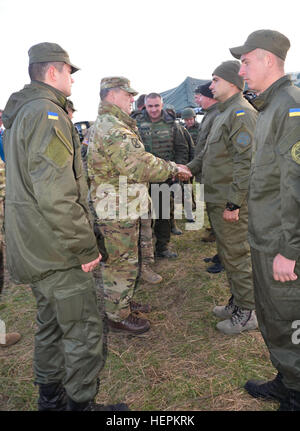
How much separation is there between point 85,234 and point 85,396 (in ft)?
3.72

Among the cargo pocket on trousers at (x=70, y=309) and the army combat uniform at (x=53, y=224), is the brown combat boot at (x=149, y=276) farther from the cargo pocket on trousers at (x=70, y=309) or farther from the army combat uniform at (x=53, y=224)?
the cargo pocket on trousers at (x=70, y=309)

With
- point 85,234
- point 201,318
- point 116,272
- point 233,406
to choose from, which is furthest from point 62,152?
point 201,318

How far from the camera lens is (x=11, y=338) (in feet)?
12.2

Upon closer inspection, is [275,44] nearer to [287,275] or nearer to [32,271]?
[287,275]

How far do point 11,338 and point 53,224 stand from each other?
8.17 ft

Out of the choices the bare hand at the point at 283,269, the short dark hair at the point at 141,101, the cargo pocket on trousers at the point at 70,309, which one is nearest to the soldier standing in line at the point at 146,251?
the cargo pocket on trousers at the point at 70,309

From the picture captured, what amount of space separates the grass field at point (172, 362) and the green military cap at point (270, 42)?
274cm

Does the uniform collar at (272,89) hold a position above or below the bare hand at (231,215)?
above

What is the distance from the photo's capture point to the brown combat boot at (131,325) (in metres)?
3.69

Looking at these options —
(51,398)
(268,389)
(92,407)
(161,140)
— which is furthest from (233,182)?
(161,140)

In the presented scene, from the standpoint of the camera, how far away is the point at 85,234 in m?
2.05

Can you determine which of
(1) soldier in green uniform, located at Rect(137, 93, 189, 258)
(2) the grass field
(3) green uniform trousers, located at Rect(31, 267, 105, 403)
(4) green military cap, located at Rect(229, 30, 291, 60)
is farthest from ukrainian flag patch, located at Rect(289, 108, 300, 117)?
(1) soldier in green uniform, located at Rect(137, 93, 189, 258)

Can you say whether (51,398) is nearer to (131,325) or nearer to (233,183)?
(131,325)

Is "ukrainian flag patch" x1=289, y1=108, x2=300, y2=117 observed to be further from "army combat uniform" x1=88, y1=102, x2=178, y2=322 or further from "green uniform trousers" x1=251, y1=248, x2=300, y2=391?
"army combat uniform" x1=88, y1=102, x2=178, y2=322
